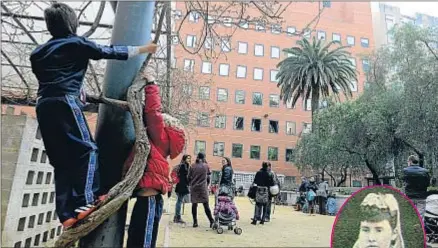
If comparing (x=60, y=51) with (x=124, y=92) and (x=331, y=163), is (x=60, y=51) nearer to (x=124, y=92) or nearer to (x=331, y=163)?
(x=124, y=92)

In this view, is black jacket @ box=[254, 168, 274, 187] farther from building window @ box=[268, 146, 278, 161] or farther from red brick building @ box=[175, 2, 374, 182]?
building window @ box=[268, 146, 278, 161]

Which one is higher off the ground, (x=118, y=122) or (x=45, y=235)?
(x=118, y=122)

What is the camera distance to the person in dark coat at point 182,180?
11.4ft

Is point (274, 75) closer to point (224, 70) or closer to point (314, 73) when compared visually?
point (314, 73)

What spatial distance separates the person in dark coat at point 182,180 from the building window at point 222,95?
119 centimetres

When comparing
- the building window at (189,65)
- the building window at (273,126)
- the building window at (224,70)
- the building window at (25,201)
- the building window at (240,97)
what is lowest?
the building window at (25,201)

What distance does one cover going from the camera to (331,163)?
10.2 metres

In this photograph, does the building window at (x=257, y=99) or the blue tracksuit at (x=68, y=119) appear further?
the building window at (x=257, y=99)

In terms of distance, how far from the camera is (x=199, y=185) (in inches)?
132

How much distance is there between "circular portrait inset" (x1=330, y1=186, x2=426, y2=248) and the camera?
0.59m

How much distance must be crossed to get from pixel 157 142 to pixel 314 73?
6.59 m

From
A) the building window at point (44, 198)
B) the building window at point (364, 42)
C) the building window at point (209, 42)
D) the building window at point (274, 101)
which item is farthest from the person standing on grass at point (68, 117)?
the building window at point (364, 42)

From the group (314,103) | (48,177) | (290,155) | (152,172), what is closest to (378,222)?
(152,172)

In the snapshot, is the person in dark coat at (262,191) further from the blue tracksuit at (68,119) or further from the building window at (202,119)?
the blue tracksuit at (68,119)
